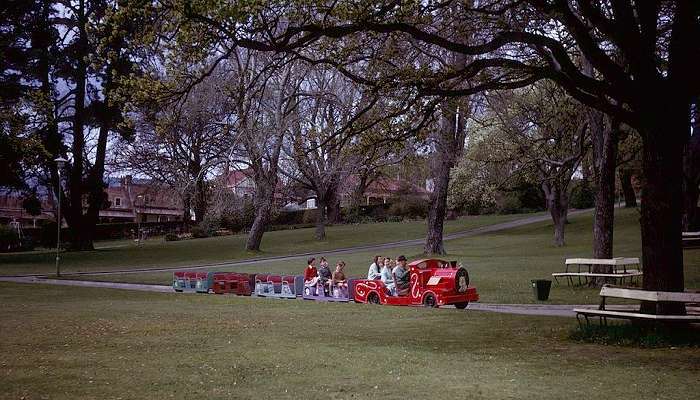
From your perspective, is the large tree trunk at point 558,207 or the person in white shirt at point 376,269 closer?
the person in white shirt at point 376,269

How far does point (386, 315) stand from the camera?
57.3 feet

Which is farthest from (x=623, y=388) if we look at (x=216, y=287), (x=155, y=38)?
(x=216, y=287)

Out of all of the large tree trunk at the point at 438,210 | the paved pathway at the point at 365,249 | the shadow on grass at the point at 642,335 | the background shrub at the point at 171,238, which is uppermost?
the large tree trunk at the point at 438,210

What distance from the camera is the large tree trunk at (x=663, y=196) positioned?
501 inches

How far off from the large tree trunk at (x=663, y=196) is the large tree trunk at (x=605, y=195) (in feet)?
30.7

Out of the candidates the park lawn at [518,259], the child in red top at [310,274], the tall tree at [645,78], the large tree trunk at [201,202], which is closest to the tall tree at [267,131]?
the park lawn at [518,259]

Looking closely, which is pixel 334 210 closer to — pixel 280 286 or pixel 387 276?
pixel 280 286

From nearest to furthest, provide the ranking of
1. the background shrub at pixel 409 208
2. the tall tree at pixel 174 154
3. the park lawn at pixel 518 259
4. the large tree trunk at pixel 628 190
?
the park lawn at pixel 518 259, the tall tree at pixel 174 154, the large tree trunk at pixel 628 190, the background shrub at pixel 409 208

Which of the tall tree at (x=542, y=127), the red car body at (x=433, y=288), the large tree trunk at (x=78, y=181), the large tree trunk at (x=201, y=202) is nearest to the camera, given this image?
the red car body at (x=433, y=288)

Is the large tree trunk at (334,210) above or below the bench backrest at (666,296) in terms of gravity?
above

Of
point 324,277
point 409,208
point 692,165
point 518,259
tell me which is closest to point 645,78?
point 324,277

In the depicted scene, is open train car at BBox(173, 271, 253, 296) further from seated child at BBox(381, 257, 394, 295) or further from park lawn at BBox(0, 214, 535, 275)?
park lawn at BBox(0, 214, 535, 275)

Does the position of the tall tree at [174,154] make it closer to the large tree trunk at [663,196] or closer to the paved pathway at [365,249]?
the paved pathway at [365,249]

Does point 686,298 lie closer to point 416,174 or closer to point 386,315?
point 386,315
